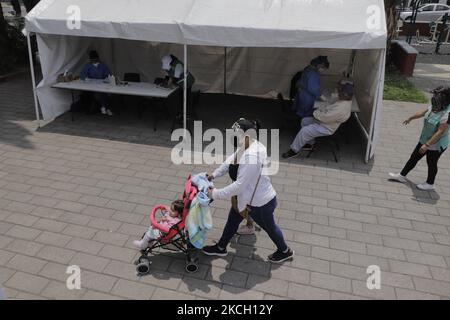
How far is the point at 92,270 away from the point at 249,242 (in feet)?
5.58

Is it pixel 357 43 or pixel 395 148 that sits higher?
pixel 357 43

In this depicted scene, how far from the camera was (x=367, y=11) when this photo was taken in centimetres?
669

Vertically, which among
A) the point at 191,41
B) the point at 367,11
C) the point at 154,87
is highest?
the point at 367,11

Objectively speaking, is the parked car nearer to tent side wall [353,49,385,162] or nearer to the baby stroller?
tent side wall [353,49,385,162]

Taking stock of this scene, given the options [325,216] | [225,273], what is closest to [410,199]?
[325,216]

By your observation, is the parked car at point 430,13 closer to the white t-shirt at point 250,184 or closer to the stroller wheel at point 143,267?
the white t-shirt at point 250,184

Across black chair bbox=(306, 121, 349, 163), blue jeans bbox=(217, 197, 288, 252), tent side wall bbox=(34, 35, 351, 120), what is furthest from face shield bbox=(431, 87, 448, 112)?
tent side wall bbox=(34, 35, 351, 120)

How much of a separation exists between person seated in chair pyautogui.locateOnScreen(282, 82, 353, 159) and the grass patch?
4.73m

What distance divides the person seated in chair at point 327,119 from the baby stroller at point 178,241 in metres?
3.26

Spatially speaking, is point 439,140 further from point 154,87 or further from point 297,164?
point 154,87

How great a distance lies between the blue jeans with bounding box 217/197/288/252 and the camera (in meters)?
3.95

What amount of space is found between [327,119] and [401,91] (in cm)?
564

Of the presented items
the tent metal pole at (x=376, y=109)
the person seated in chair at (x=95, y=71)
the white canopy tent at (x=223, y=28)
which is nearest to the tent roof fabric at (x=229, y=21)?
the white canopy tent at (x=223, y=28)

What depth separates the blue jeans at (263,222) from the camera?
3954mm
